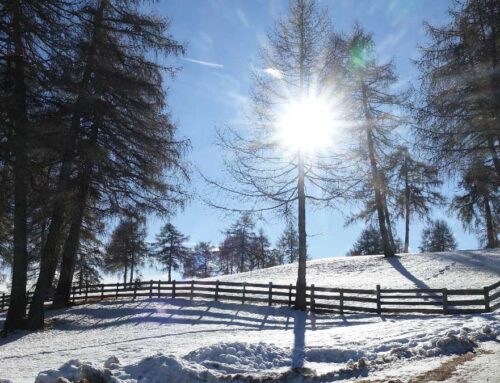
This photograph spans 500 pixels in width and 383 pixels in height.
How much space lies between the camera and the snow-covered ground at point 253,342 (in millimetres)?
6977

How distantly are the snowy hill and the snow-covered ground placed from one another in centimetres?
9

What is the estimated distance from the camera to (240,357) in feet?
25.8

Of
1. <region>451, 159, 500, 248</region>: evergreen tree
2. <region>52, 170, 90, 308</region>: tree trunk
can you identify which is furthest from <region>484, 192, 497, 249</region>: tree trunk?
<region>52, 170, 90, 308</region>: tree trunk

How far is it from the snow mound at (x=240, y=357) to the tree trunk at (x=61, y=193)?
881cm

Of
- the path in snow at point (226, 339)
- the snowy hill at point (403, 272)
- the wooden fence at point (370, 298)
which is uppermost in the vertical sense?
the snowy hill at point (403, 272)

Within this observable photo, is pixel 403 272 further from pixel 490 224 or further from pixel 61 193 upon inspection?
pixel 61 193

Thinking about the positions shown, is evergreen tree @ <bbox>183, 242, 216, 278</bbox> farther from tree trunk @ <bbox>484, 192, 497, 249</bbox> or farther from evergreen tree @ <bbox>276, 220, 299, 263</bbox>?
tree trunk @ <bbox>484, 192, 497, 249</bbox>

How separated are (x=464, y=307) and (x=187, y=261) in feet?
118

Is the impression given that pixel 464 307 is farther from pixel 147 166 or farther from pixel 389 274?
→ pixel 147 166

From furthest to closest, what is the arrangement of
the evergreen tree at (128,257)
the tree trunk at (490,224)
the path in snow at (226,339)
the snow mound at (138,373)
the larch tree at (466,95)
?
the evergreen tree at (128,257) → the tree trunk at (490,224) → the larch tree at (466,95) → the path in snow at (226,339) → the snow mound at (138,373)

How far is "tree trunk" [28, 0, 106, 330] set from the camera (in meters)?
14.7

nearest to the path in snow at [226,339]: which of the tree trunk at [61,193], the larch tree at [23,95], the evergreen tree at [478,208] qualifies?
the tree trunk at [61,193]

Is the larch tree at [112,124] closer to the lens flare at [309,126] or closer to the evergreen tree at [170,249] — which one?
the lens flare at [309,126]

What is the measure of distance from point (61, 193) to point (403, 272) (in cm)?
1560
